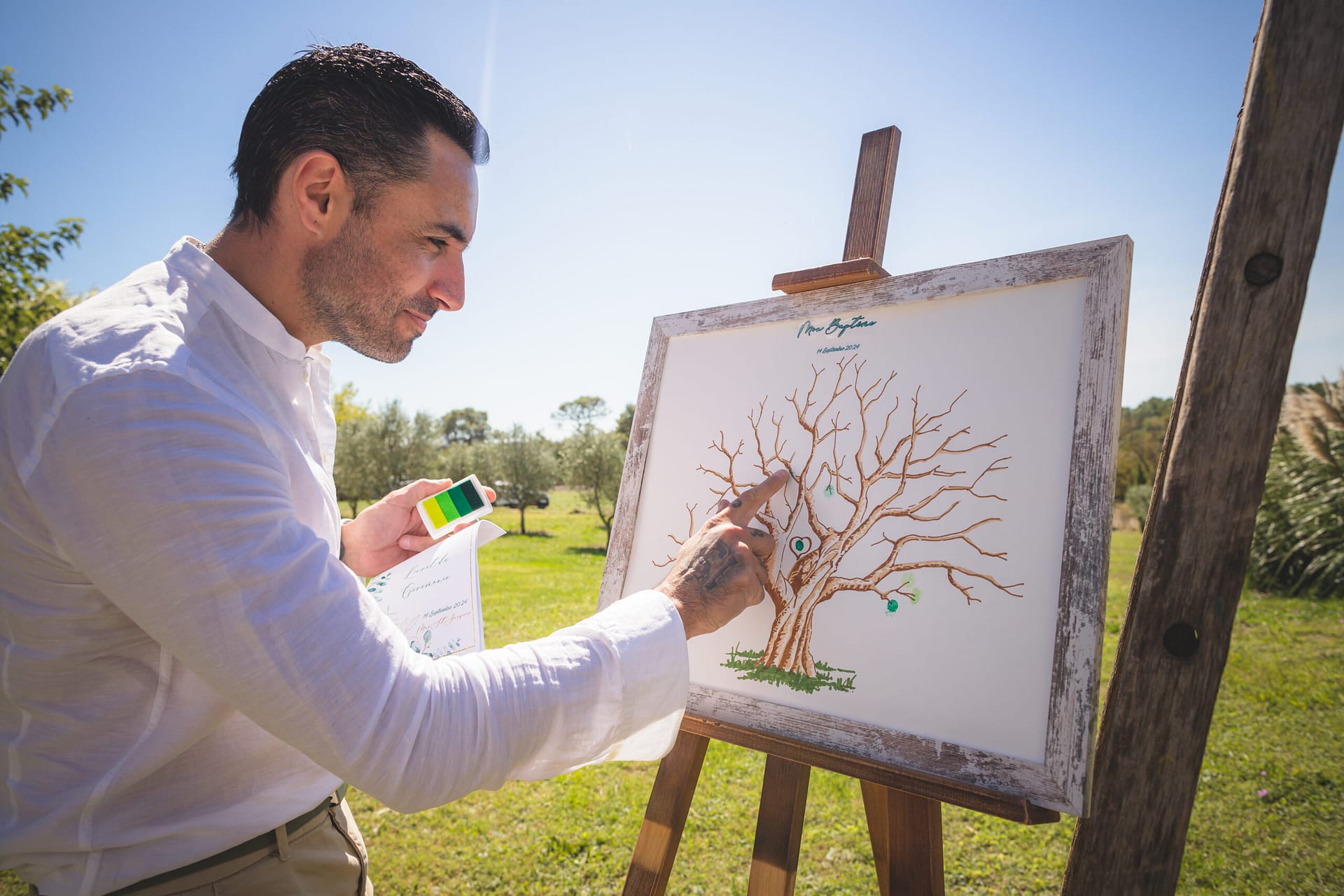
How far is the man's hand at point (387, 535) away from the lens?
1729 millimetres

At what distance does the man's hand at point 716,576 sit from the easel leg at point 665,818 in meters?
0.49

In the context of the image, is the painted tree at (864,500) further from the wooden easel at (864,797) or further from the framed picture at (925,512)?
the wooden easel at (864,797)

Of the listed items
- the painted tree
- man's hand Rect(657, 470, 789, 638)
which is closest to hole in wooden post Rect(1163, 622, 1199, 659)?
the painted tree

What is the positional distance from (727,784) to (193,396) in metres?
3.47

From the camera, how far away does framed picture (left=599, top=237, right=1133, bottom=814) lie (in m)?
1.21

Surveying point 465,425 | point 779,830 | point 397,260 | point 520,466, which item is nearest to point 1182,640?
point 779,830

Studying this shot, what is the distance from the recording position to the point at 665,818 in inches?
61.8

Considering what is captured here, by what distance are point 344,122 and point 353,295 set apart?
303mm

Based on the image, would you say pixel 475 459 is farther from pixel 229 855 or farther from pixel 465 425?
pixel 465 425

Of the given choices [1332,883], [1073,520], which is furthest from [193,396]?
[1332,883]

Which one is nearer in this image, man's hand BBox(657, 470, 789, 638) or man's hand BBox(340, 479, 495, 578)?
man's hand BBox(657, 470, 789, 638)

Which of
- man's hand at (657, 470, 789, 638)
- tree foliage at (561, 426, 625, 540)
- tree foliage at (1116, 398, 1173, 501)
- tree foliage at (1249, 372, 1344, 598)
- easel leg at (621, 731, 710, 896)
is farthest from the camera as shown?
tree foliage at (561, 426, 625, 540)

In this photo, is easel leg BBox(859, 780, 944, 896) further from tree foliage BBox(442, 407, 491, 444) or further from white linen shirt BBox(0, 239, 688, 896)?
tree foliage BBox(442, 407, 491, 444)

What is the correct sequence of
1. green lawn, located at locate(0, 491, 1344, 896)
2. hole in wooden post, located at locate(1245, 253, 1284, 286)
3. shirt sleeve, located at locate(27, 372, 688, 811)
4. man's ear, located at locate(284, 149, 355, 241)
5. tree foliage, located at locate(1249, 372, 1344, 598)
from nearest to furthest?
shirt sleeve, located at locate(27, 372, 688, 811) → hole in wooden post, located at locate(1245, 253, 1284, 286) → man's ear, located at locate(284, 149, 355, 241) → green lawn, located at locate(0, 491, 1344, 896) → tree foliage, located at locate(1249, 372, 1344, 598)
